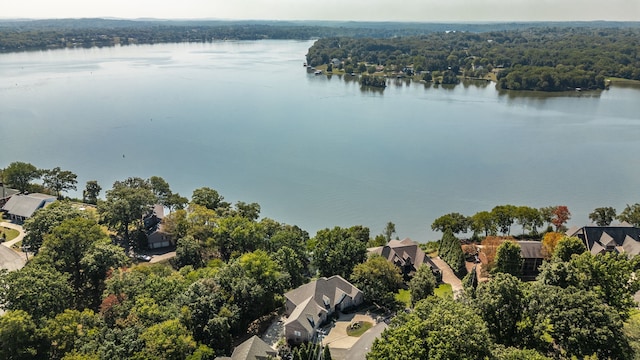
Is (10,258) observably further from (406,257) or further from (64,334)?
(406,257)

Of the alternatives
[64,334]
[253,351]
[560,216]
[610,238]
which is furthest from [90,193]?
[610,238]

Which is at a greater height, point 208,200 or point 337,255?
point 337,255

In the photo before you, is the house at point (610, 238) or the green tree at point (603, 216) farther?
the green tree at point (603, 216)

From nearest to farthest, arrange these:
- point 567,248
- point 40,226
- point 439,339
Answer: point 439,339
point 567,248
point 40,226

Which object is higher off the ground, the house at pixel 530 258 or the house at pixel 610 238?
the house at pixel 610 238

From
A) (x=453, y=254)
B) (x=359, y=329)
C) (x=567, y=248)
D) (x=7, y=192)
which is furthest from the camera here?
(x=7, y=192)

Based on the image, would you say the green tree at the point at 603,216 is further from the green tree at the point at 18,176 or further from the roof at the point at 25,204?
the green tree at the point at 18,176

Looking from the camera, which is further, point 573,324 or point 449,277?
point 449,277

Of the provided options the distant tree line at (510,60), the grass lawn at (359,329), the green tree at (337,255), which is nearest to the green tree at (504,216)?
the green tree at (337,255)
